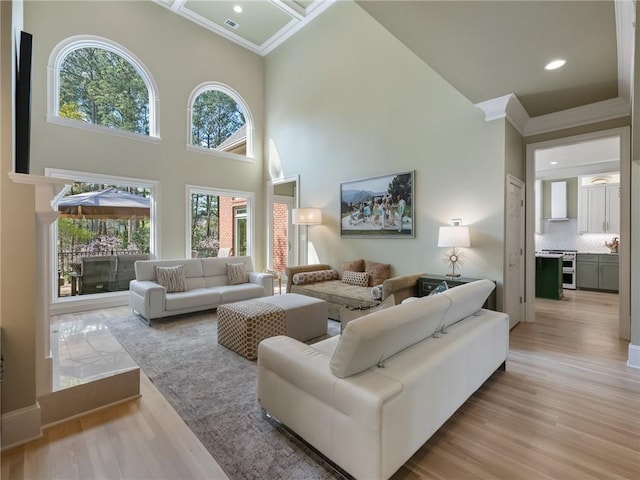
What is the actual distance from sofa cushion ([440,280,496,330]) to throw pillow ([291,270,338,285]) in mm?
2912

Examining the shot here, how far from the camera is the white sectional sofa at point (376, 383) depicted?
1382 millimetres

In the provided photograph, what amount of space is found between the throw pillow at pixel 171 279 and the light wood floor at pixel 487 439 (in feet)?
7.37

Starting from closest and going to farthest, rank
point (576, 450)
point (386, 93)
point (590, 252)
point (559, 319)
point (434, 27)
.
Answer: point (576, 450) → point (434, 27) → point (559, 319) → point (386, 93) → point (590, 252)

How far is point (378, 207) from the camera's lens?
199 inches

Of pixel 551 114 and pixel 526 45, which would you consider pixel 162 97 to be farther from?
pixel 551 114

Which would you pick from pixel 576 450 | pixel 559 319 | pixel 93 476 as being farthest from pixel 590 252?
pixel 93 476

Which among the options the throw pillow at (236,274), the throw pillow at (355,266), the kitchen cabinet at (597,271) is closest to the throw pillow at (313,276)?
the throw pillow at (355,266)

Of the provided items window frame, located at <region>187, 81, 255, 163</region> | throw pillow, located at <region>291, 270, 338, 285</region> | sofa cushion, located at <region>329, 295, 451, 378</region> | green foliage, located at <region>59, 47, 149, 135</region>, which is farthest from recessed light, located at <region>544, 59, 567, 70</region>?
green foliage, located at <region>59, 47, 149, 135</region>

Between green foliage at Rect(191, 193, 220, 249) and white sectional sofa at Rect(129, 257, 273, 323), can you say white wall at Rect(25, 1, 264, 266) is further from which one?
white sectional sofa at Rect(129, 257, 273, 323)

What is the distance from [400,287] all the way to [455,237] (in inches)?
36.8

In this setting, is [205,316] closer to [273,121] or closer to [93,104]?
[93,104]

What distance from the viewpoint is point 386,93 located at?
4965 millimetres

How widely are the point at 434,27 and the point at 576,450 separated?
3049mm

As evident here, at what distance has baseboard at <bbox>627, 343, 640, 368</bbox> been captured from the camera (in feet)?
9.43
